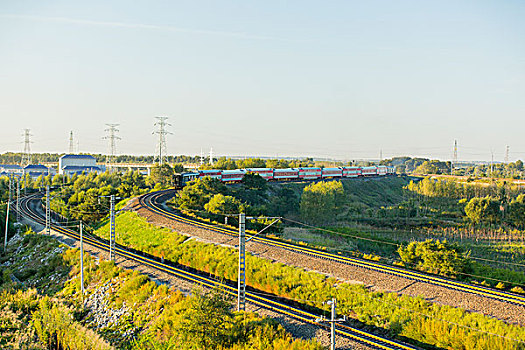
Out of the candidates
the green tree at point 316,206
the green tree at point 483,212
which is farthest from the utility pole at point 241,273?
the green tree at point 483,212

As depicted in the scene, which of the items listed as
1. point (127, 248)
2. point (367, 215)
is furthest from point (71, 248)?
point (367, 215)

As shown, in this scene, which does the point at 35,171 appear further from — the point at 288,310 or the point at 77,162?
the point at 288,310

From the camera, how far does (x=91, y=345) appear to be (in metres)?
17.9

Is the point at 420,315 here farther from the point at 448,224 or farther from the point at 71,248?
the point at 448,224

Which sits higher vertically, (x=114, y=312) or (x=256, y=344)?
(x=256, y=344)

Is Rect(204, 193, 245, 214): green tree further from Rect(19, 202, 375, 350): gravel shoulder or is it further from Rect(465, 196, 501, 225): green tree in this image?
Rect(465, 196, 501, 225): green tree

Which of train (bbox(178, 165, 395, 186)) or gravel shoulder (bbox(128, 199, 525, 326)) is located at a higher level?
train (bbox(178, 165, 395, 186))

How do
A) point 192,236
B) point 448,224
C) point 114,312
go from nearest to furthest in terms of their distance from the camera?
point 114,312 < point 192,236 < point 448,224

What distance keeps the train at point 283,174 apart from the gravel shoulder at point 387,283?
39.3 meters

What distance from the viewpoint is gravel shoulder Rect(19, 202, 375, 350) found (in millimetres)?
16234

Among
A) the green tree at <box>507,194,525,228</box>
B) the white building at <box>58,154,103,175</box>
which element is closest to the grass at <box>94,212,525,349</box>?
the green tree at <box>507,194,525,228</box>

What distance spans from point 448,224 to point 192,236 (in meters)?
45.5

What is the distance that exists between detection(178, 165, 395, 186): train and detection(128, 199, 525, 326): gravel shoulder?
39303 mm

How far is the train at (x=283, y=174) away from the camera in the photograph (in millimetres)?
75438
